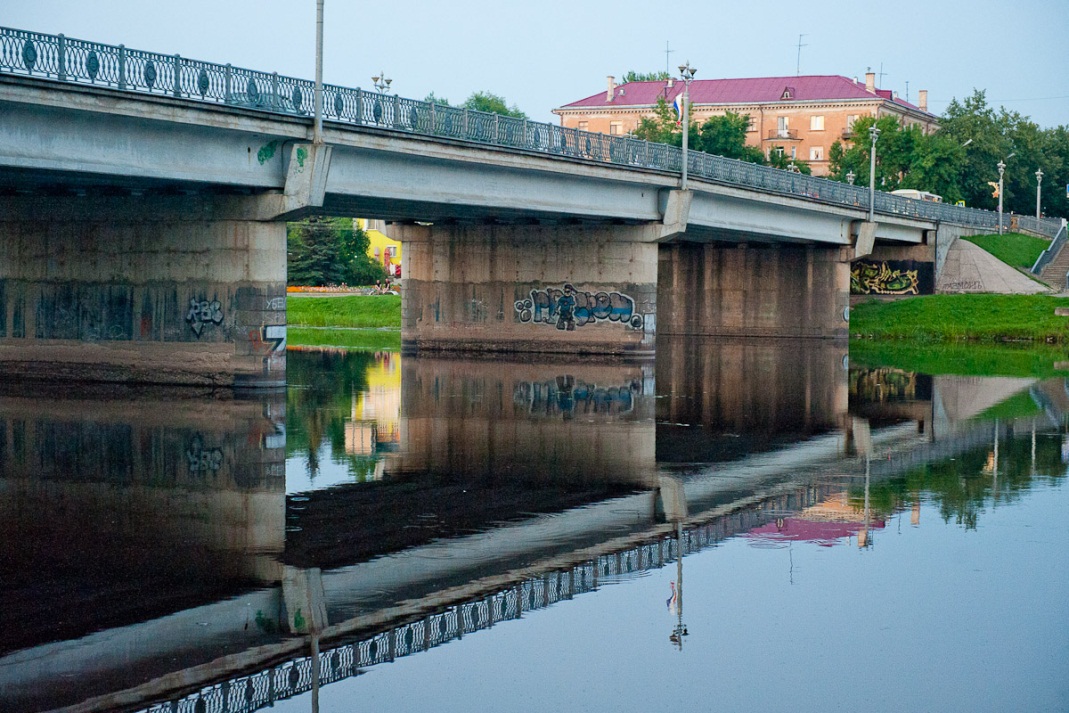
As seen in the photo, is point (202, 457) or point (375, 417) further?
point (375, 417)

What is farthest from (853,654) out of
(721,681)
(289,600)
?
(289,600)

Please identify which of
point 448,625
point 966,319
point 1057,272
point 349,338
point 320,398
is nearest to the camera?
point 448,625

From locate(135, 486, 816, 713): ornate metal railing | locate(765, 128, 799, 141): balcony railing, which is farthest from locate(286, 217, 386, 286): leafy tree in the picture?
locate(135, 486, 816, 713): ornate metal railing

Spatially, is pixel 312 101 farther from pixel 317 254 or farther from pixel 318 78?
pixel 317 254

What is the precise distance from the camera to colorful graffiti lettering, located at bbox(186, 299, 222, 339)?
116ft

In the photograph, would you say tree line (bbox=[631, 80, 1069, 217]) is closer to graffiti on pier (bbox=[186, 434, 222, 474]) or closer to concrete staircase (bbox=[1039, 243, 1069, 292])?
concrete staircase (bbox=[1039, 243, 1069, 292])

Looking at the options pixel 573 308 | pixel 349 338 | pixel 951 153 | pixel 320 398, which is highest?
pixel 951 153

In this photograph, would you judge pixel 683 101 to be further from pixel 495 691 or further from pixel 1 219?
pixel 495 691

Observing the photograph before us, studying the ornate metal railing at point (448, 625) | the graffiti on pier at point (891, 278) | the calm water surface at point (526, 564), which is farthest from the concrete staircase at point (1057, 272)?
the ornate metal railing at point (448, 625)

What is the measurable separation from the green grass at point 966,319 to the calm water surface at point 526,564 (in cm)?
4565

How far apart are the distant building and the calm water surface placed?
122 meters

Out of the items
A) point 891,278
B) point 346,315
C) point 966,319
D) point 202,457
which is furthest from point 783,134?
point 202,457

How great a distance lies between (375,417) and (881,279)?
58.7 m

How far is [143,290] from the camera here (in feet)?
119
